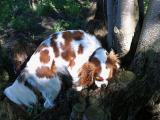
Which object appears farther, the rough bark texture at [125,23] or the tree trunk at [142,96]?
the rough bark texture at [125,23]

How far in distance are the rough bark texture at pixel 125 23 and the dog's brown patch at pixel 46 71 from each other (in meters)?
0.80

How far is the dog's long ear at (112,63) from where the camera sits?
4.86 meters

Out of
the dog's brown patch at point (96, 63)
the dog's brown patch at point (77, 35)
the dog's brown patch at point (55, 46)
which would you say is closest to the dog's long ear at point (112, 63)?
the dog's brown patch at point (96, 63)

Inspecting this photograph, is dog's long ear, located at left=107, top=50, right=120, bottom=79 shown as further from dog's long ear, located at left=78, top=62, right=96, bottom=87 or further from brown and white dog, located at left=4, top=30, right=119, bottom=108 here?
dog's long ear, located at left=78, top=62, right=96, bottom=87

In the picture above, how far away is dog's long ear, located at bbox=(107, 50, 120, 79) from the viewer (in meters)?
4.86

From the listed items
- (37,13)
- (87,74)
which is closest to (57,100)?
(87,74)

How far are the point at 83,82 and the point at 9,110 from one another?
910 millimetres

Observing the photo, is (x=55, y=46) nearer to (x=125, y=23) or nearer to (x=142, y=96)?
(x=125, y=23)

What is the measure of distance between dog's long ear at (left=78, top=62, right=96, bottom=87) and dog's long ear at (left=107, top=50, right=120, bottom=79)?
0.18 metres

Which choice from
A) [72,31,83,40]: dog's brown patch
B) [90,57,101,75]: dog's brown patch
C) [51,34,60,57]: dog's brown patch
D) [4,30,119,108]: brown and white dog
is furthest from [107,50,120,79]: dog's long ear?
[51,34,60,57]: dog's brown patch

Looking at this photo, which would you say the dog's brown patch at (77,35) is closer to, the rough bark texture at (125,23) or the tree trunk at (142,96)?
the rough bark texture at (125,23)

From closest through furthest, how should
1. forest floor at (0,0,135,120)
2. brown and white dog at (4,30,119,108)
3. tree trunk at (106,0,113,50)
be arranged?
1. forest floor at (0,0,135,120)
2. brown and white dog at (4,30,119,108)
3. tree trunk at (106,0,113,50)

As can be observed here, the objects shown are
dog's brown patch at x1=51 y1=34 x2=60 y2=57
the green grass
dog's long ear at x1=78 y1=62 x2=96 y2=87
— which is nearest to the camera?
dog's long ear at x1=78 y1=62 x2=96 y2=87

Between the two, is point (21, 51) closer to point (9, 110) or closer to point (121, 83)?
point (9, 110)
